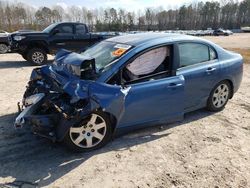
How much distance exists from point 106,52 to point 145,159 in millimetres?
1896

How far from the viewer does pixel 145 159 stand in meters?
3.72

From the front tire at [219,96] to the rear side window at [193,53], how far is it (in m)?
0.65

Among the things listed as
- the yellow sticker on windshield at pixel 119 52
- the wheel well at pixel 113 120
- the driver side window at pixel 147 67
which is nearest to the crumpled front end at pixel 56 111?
the wheel well at pixel 113 120

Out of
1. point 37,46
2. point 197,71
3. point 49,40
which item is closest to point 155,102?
point 197,71

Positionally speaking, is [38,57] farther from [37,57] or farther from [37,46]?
[37,46]

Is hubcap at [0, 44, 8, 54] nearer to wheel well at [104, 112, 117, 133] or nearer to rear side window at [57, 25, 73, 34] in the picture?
rear side window at [57, 25, 73, 34]

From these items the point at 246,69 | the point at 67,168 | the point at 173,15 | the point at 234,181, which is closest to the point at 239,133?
the point at 234,181

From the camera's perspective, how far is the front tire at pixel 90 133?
3723 millimetres

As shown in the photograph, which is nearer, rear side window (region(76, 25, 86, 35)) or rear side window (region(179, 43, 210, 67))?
rear side window (region(179, 43, 210, 67))

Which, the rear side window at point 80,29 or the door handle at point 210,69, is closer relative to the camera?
the door handle at point 210,69

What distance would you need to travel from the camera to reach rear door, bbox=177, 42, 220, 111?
4.61 meters

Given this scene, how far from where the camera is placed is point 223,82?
5277mm

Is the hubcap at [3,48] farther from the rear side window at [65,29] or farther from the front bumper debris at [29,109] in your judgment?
the front bumper debris at [29,109]

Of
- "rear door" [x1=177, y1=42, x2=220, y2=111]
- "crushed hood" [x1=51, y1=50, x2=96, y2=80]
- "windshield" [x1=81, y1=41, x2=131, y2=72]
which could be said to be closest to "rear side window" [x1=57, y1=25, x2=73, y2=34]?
"windshield" [x1=81, y1=41, x2=131, y2=72]
